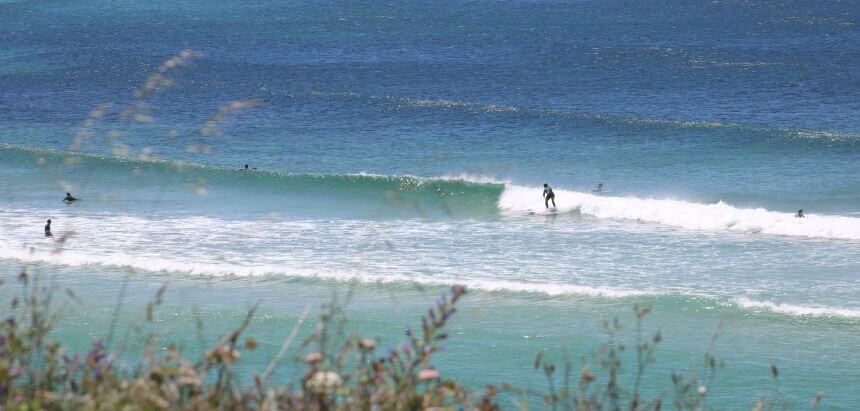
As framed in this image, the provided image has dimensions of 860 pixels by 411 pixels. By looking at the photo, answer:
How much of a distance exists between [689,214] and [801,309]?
10.6 meters

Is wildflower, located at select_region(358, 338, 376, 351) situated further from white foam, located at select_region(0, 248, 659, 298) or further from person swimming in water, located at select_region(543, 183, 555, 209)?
person swimming in water, located at select_region(543, 183, 555, 209)

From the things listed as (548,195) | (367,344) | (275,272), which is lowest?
(275,272)

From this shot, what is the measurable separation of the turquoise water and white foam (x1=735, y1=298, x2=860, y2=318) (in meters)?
0.09

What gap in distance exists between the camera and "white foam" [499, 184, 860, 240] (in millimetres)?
27234

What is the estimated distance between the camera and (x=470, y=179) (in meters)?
34.8

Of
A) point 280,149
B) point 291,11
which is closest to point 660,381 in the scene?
point 280,149

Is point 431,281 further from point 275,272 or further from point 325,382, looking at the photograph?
point 325,382

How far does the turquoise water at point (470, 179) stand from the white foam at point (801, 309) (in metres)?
0.09

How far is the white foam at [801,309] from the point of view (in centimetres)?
1842

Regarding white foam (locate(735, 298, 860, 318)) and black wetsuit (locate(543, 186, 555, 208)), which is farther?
black wetsuit (locate(543, 186, 555, 208))

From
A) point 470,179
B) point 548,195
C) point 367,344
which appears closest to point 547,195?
point 548,195

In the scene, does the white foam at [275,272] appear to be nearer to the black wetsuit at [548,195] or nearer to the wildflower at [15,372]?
the black wetsuit at [548,195]

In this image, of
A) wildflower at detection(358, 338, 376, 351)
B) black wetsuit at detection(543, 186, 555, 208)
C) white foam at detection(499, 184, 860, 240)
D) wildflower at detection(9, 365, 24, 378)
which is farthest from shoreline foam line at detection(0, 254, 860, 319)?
wildflower at detection(9, 365, 24, 378)

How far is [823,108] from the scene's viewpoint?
152ft
